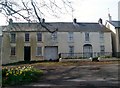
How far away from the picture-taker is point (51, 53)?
45.1 m

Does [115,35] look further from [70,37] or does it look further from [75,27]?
[70,37]

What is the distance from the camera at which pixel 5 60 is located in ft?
146

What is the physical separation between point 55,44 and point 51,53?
1.75 metres

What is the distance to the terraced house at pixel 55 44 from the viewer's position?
4472 centimetres

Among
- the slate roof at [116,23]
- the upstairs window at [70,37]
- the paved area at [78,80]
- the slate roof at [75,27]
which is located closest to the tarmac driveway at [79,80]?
the paved area at [78,80]

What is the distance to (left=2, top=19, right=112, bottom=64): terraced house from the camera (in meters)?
44.7

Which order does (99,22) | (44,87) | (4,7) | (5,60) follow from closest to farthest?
(44,87) < (4,7) < (5,60) < (99,22)

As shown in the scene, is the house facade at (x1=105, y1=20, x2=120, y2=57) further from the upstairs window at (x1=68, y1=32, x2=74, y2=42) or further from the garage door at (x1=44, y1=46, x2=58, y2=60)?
the garage door at (x1=44, y1=46, x2=58, y2=60)

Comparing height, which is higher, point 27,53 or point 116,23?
point 116,23

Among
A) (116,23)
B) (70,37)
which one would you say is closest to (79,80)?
(70,37)

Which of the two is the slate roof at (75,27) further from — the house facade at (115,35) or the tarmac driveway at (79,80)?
the tarmac driveway at (79,80)

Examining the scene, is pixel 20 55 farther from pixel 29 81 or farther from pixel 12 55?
pixel 29 81

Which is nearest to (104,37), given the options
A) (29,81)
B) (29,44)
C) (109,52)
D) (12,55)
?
(109,52)

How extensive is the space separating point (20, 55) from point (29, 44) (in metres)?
2.52
